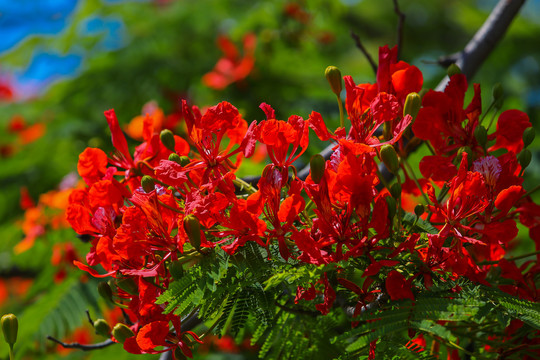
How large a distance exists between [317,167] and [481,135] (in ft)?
1.18

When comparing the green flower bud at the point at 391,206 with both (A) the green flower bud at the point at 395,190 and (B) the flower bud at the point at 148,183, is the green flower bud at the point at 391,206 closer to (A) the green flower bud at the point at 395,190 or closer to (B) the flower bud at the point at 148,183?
(A) the green flower bud at the point at 395,190

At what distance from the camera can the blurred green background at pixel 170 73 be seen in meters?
3.29

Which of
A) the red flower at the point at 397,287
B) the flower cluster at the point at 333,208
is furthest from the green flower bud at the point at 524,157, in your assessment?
the red flower at the point at 397,287

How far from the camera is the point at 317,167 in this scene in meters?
0.89

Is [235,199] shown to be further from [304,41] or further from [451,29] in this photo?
[451,29]

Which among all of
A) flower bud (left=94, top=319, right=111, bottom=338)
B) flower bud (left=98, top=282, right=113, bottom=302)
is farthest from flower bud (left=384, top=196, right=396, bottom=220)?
flower bud (left=94, top=319, right=111, bottom=338)

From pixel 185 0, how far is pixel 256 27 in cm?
113

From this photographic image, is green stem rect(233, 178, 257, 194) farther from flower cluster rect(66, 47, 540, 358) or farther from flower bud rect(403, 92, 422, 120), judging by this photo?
flower bud rect(403, 92, 422, 120)

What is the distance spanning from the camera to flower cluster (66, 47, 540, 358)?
0.88 m

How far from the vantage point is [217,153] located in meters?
1.01

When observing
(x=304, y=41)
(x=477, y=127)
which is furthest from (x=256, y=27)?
(x=477, y=127)

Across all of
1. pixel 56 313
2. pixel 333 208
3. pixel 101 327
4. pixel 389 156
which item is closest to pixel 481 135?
pixel 389 156

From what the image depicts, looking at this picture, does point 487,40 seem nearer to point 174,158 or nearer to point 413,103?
point 413,103

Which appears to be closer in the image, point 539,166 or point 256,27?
point 539,166
